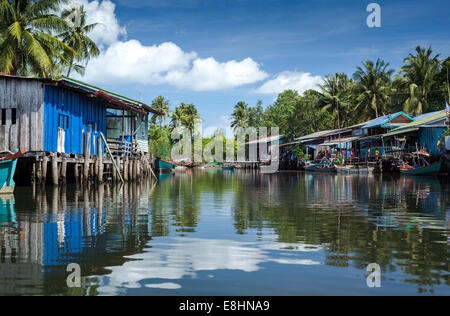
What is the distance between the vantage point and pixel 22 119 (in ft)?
59.7

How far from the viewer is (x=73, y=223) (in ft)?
28.2

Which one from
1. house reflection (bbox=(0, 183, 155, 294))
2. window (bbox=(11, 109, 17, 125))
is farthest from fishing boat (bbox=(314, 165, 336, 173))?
house reflection (bbox=(0, 183, 155, 294))

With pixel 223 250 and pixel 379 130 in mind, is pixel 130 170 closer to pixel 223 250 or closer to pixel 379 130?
pixel 223 250

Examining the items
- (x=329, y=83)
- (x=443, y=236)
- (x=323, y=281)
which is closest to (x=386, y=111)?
(x=329, y=83)

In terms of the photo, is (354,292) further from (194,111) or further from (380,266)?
(194,111)

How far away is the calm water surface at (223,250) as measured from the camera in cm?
445

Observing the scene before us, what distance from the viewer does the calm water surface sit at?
14.6ft

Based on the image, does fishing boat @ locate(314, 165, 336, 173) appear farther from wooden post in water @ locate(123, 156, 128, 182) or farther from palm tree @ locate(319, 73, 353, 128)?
wooden post in water @ locate(123, 156, 128, 182)

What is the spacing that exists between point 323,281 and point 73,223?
5967 millimetres

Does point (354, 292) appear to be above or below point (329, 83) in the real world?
below

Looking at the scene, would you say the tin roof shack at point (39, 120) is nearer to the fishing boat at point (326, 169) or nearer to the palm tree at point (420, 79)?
the fishing boat at point (326, 169)

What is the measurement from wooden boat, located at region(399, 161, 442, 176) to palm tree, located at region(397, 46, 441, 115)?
15268 mm
